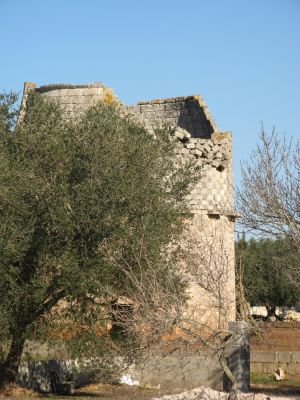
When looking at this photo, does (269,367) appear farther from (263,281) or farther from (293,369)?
(263,281)

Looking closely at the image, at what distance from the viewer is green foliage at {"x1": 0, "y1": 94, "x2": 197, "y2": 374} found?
581 inches

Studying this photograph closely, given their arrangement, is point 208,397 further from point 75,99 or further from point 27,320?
point 75,99

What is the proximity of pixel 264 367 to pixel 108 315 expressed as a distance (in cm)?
764

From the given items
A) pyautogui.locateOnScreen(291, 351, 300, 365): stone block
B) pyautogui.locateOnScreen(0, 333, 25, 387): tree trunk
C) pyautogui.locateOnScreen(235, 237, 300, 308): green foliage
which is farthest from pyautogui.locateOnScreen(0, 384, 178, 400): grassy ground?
pyautogui.locateOnScreen(235, 237, 300, 308): green foliage

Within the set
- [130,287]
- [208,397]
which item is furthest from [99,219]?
[208,397]

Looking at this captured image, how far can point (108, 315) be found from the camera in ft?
53.0

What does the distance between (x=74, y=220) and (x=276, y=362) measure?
31.5 feet

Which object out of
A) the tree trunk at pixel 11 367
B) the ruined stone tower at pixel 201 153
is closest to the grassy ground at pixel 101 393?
the tree trunk at pixel 11 367

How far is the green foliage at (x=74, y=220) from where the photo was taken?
14.8 metres

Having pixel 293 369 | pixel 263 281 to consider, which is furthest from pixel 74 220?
pixel 263 281

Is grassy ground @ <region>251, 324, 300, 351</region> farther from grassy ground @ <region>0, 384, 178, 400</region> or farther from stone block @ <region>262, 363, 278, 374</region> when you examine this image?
grassy ground @ <region>0, 384, 178, 400</region>

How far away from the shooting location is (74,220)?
48.8ft

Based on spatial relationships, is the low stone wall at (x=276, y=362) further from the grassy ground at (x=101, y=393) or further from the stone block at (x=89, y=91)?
the stone block at (x=89, y=91)

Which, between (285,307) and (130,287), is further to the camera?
(285,307)
